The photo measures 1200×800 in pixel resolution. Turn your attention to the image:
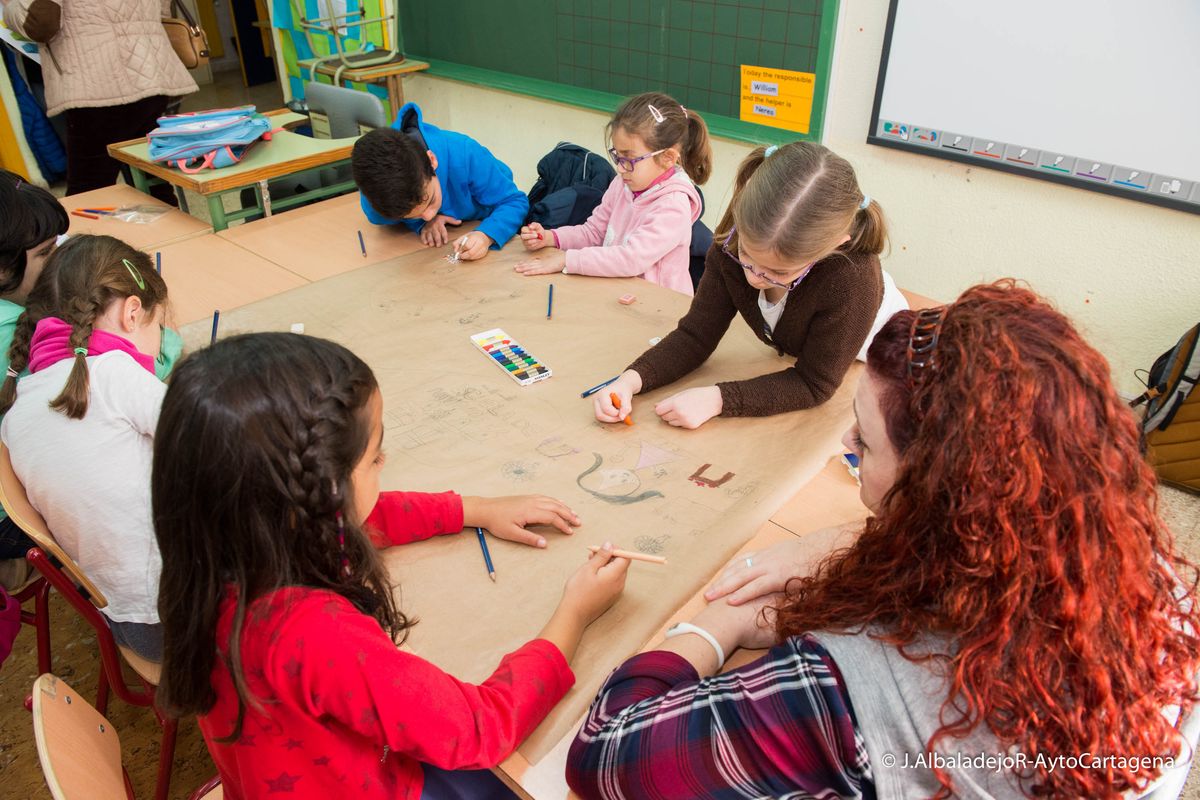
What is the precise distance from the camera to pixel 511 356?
67.8 inches

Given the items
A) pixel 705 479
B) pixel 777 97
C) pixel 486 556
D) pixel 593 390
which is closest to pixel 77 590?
pixel 486 556

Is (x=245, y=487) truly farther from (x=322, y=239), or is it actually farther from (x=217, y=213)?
(x=217, y=213)

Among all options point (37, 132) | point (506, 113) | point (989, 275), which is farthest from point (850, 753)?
point (37, 132)

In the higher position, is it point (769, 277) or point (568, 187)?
point (769, 277)

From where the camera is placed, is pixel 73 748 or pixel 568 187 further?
pixel 568 187

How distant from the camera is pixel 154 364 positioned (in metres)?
1.55

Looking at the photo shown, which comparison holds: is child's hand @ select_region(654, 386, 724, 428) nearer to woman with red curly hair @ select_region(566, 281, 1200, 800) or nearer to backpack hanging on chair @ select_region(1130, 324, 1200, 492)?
woman with red curly hair @ select_region(566, 281, 1200, 800)

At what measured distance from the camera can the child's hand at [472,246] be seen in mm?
2219

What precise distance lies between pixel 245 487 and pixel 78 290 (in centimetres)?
95

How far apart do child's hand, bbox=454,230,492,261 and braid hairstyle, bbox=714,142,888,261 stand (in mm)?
997

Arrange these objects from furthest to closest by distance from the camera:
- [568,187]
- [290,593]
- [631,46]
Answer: [631,46] < [568,187] < [290,593]

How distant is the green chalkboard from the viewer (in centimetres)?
292

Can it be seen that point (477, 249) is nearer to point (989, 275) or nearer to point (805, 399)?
point (805, 399)

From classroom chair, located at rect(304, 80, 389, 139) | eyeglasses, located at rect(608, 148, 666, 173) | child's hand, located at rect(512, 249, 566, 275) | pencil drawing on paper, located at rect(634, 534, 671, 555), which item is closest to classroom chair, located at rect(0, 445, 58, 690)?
pencil drawing on paper, located at rect(634, 534, 671, 555)
